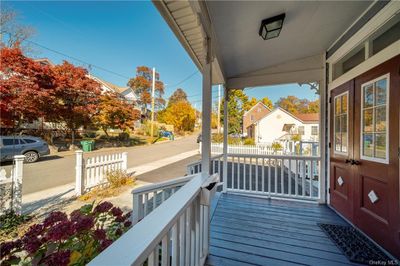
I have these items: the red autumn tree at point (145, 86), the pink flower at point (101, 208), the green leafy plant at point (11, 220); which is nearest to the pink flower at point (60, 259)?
the pink flower at point (101, 208)

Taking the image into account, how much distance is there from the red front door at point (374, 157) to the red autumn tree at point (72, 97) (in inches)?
189

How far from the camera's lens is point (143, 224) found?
29.0 inches

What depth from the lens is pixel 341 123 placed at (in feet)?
8.66

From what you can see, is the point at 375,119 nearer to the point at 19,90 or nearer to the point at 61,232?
the point at 61,232

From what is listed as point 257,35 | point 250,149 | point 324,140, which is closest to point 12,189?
point 257,35

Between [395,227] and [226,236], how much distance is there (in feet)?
5.30

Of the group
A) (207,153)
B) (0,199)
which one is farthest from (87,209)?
(0,199)

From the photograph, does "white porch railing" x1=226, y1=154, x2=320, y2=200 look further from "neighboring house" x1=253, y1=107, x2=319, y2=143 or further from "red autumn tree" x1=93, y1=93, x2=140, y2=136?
"neighboring house" x1=253, y1=107, x2=319, y2=143

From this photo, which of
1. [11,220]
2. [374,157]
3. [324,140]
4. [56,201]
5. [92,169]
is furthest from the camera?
[92,169]

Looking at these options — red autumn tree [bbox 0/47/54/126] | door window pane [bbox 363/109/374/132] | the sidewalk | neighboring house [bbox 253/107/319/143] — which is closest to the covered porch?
door window pane [bbox 363/109/374/132]

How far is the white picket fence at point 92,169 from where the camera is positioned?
3.53 m

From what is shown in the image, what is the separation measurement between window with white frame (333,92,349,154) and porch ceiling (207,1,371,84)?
2.85 feet

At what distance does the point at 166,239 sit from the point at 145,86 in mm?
10597

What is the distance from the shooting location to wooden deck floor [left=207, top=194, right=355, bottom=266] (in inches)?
65.9
